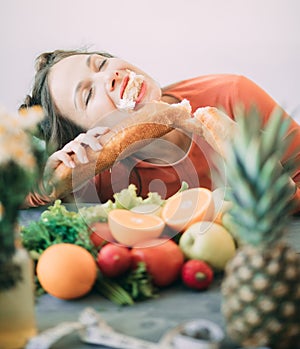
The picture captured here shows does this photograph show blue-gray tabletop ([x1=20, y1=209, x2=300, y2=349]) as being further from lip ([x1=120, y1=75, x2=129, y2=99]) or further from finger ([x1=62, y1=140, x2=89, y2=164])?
lip ([x1=120, y1=75, x2=129, y2=99])

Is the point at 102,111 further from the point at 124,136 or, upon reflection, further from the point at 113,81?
the point at 124,136

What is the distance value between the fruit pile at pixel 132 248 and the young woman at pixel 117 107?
55cm

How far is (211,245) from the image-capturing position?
1.02 metres

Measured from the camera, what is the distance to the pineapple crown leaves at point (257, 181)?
2.45ft

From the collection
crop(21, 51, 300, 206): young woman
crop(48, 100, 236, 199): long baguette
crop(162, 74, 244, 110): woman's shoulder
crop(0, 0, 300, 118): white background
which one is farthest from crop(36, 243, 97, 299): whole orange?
crop(0, 0, 300, 118): white background

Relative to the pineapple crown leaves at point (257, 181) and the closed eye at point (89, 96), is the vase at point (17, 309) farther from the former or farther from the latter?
the closed eye at point (89, 96)

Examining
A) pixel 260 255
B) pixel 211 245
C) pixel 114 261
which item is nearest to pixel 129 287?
pixel 114 261

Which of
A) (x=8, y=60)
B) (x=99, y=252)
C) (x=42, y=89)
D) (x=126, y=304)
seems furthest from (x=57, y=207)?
→ (x=8, y=60)

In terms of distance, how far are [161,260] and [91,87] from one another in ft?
2.91

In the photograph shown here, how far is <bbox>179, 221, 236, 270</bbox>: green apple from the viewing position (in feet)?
3.33

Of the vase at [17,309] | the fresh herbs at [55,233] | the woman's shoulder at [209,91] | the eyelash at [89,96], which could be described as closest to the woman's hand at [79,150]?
the eyelash at [89,96]

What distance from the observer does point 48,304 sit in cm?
96

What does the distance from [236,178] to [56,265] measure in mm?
336

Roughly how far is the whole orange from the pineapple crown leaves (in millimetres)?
287
